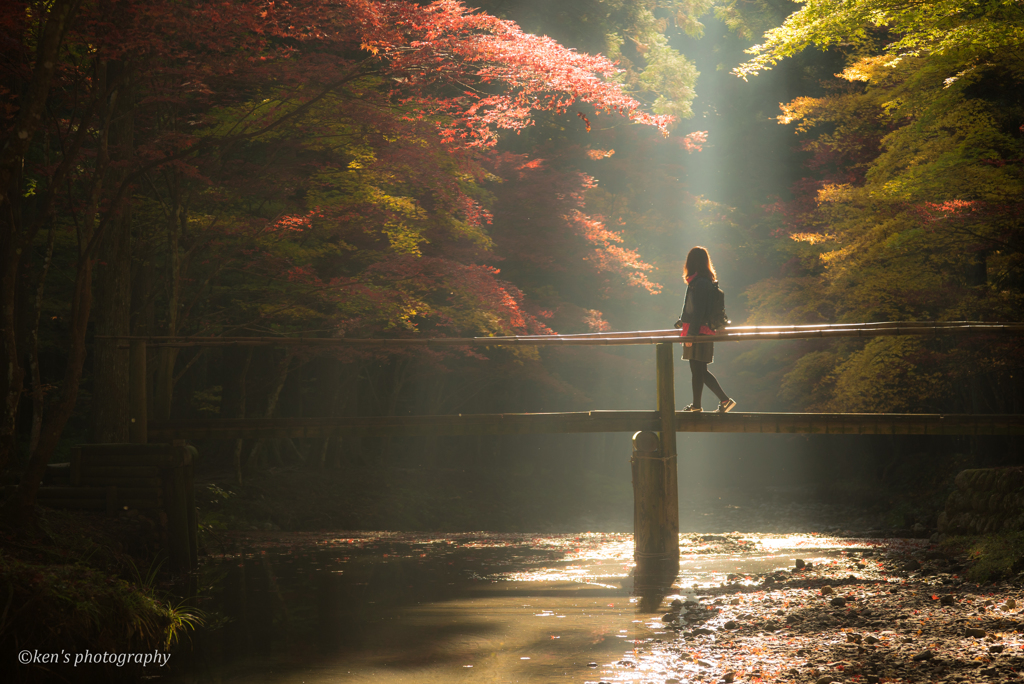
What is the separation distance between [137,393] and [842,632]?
24.5ft

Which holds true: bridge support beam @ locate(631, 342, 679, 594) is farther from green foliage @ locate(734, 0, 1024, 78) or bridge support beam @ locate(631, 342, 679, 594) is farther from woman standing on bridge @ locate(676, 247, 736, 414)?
→ green foliage @ locate(734, 0, 1024, 78)

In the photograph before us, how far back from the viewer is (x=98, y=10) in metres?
7.77

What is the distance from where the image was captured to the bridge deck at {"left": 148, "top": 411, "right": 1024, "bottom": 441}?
8.75 metres

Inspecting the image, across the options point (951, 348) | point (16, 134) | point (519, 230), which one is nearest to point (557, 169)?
point (519, 230)

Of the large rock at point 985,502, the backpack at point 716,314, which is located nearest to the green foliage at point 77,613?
the backpack at point 716,314

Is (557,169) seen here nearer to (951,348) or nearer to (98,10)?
(951,348)

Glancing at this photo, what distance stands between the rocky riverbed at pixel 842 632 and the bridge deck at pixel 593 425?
1509 mm

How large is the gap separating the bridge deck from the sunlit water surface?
5.18ft

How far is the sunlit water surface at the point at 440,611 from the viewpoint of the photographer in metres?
5.56

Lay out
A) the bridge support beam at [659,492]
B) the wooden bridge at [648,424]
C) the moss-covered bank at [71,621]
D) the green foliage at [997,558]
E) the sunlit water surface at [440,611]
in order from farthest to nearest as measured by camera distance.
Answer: the bridge support beam at [659,492], the wooden bridge at [648,424], the green foliage at [997,558], the sunlit water surface at [440,611], the moss-covered bank at [71,621]

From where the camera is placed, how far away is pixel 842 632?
5820 millimetres

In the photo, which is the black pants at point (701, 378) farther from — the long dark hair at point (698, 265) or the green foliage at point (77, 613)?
the green foliage at point (77, 613)

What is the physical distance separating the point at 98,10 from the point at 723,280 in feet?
53.7

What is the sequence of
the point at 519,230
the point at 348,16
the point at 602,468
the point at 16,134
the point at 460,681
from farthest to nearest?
1. the point at 602,468
2. the point at 519,230
3. the point at 348,16
4. the point at 16,134
5. the point at 460,681
